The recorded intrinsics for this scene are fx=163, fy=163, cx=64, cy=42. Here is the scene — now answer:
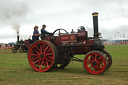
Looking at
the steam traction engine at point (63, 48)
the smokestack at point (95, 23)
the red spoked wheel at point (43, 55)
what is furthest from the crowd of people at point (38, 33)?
the smokestack at point (95, 23)

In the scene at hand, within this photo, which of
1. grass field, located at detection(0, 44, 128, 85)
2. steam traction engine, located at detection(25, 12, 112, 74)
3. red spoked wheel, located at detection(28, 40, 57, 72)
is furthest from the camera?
red spoked wheel, located at detection(28, 40, 57, 72)

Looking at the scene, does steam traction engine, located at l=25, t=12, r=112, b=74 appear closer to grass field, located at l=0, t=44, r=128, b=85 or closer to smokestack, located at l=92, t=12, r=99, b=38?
smokestack, located at l=92, t=12, r=99, b=38

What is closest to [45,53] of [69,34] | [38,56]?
[38,56]

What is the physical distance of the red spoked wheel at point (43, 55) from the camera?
639 centimetres

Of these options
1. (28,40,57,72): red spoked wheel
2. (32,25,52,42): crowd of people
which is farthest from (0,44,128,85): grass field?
(32,25,52,42): crowd of people

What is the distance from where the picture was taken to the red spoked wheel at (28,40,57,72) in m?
6.39

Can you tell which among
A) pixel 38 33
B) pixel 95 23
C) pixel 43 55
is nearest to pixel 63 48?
pixel 43 55

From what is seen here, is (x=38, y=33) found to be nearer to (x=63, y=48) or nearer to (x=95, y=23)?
(x=63, y=48)

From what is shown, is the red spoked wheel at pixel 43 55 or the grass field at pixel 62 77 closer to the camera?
the grass field at pixel 62 77

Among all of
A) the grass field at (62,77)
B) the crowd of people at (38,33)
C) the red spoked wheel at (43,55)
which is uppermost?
the crowd of people at (38,33)

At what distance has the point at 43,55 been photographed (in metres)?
6.64

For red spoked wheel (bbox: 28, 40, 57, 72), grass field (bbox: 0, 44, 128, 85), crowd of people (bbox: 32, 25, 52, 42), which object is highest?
crowd of people (bbox: 32, 25, 52, 42)

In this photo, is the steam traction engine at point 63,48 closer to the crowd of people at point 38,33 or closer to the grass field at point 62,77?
the crowd of people at point 38,33

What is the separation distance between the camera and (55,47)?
6.57 m
